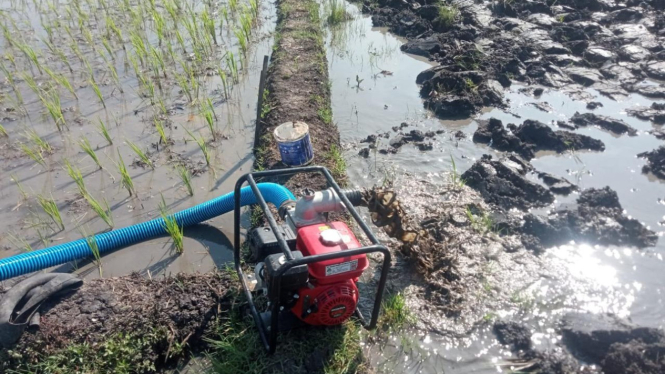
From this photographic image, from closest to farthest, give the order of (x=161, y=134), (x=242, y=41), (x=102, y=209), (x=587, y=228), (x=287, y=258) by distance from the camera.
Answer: (x=287, y=258) < (x=587, y=228) < (x=102, y=209) < (x=161, y=134) < (x=242, y=41)

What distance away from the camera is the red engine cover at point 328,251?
269 cm

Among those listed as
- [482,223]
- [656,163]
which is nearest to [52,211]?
[482,223]

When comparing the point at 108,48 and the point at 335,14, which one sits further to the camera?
the point at 335,14

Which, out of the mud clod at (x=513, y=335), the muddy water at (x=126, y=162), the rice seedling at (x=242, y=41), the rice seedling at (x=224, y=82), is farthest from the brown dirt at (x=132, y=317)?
the rice seedling at (x=242, y=41)

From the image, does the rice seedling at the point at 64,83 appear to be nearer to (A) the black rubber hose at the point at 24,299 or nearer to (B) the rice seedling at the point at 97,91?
(B) the rice seedling at the point at 97,91

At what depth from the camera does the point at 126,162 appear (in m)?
5.08

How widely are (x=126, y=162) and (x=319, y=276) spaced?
3.21 metres

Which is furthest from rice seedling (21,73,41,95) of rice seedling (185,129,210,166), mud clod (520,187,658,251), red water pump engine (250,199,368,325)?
mud clod (520,187,658,251)

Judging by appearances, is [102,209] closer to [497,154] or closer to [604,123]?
[497,154]

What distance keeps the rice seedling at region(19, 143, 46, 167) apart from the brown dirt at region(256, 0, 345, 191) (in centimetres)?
212

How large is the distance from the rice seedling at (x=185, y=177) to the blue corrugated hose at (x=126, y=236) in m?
0.43

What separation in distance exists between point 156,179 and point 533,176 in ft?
12.2

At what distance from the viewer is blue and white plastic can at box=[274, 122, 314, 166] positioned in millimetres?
4605

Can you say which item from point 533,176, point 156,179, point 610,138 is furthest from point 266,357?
point 610,138
